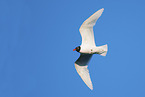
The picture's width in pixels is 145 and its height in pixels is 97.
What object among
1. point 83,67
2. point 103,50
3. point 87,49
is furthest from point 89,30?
point 83,67

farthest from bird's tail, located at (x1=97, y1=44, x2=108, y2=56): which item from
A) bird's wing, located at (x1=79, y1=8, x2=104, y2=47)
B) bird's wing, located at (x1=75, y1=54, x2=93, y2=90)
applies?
bird's wing, located at (x1=75, y1=54, x2=93, y2=90)

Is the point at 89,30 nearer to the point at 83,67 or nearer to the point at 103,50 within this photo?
the point at 103,50

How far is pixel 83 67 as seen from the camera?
22.9 meters

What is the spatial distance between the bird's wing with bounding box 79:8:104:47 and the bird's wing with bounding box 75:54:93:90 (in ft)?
4.30

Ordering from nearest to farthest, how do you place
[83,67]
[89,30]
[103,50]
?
[89,30] → [103,50] → [83,67]

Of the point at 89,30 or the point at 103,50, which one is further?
the point at 103,50

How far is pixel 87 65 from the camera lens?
2297 cm

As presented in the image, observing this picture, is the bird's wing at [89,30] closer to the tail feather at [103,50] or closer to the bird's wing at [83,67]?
the tail feather at [103,50]

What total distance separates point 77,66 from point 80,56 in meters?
0.72

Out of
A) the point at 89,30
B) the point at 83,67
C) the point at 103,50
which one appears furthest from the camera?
the point at 83,67

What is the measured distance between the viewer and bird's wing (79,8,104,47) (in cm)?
2081

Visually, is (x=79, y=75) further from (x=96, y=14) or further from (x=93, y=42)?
(x=96, y=14)

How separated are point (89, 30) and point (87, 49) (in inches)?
47.4

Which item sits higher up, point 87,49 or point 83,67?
point 87,49
